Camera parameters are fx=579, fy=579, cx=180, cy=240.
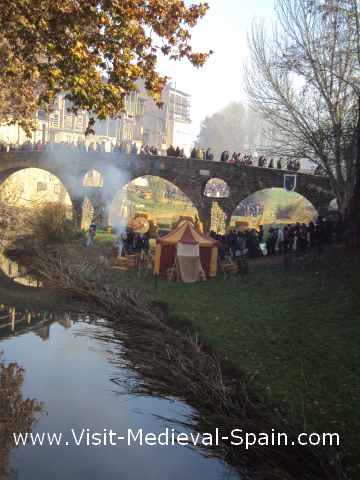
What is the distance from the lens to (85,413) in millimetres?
11320

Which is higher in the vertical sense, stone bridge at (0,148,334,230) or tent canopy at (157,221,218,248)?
stone bridge at (0,148,334,230)

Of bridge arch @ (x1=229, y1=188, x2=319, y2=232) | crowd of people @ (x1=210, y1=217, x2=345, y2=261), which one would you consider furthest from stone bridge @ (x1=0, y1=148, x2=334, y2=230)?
bridge arch @ (x1=229, y1=188, x2=319, y2=232)

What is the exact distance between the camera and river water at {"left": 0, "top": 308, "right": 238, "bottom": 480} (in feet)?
30.7

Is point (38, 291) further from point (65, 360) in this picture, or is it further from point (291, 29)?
point (291, 29)

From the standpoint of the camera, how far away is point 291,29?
24.3 metres

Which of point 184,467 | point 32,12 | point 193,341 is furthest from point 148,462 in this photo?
point 32,12

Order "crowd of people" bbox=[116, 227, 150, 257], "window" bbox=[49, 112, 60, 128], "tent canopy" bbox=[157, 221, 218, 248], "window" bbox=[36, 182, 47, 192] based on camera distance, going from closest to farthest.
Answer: "tent canopy" bbox=[157, 221, 218, 248]
"crowd of people" bbox=[116, 227, 150, 257]
"window" bbox=[36, 182, 47, 192]
"window" bbox=[49, 112, 60, 128]

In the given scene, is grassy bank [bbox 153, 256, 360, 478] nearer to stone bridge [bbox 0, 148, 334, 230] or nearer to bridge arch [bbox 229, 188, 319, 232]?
stone bridge [bbox 0, 148, 334, 230]

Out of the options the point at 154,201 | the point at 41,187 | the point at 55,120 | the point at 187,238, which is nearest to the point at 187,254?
the point at 187,238

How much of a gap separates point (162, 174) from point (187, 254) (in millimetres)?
16713

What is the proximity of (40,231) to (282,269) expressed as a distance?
44.4 feet

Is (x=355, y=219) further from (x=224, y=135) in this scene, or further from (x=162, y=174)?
(x=224, y=135)

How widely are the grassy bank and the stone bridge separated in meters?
13.3

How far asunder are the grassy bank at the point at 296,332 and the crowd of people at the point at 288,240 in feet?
5.27
